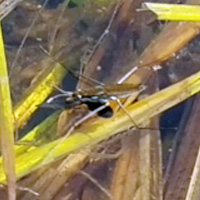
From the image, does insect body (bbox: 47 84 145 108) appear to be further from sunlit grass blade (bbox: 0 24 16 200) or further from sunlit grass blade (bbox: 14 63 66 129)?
sunlit grass blade (bbox: 0 24 16 200)

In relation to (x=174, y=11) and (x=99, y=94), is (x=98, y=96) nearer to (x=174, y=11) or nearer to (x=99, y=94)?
(x=99, y=94)

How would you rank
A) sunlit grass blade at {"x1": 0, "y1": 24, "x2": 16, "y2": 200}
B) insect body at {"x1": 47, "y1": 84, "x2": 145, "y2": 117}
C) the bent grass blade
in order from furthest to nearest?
insect body at {"x1": 47, "y1": 84, "x2": 145, "y2": 117} < the bent grass blade < sunlit grass blade at {"x1": 0, "y1": 24, "x2": 16, "y2": 200}

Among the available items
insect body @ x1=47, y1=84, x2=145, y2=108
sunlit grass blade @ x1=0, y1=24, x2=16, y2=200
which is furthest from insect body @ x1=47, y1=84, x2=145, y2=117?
sunlit grass blade @ x1=0, y1=24, x2=16, y2=200

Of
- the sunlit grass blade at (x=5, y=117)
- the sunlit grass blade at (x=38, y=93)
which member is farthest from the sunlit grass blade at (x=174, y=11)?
the sunlit grass blade at (x=5, y=117)

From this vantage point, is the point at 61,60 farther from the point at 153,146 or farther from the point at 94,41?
the point at 153,146

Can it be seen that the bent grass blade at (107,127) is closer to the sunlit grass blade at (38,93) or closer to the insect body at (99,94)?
the insect body at (99,94)

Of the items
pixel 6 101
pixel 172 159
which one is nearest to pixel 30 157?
pixel 6 101

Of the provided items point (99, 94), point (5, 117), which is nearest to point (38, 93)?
point (99, 94)
